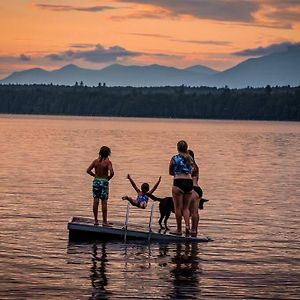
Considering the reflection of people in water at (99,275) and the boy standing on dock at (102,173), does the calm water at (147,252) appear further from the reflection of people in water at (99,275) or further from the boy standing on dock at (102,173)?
the boy standing on dock at (102,173)

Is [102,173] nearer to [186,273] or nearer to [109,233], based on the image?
[109,233]

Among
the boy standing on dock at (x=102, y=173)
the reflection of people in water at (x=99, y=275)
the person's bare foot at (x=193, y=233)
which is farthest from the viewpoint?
the person's bare foot at (x=193, y=233)

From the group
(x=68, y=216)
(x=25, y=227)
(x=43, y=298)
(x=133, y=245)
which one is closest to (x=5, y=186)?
(x=68, y=216)

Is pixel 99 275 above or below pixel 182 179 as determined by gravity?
below

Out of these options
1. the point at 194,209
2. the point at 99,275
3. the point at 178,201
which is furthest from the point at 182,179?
the point at 99,275

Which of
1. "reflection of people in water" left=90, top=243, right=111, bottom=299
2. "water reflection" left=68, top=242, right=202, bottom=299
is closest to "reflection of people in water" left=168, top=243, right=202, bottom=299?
"water reflection" left=68, top=242, right=202, bottom=299

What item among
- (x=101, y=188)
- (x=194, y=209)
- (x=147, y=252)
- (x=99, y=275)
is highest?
(x=101, y=188)

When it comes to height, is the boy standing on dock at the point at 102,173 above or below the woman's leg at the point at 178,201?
above

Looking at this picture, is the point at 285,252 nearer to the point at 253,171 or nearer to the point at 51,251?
the point at 51,251

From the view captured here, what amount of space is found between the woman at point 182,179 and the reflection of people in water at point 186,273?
0.82 meters

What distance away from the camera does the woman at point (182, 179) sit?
20016 mm

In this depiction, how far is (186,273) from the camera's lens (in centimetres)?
1708

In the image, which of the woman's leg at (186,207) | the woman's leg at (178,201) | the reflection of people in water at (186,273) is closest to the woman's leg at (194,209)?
the woman's leg at (186,207)

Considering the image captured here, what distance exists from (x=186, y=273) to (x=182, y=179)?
3.45 meters
